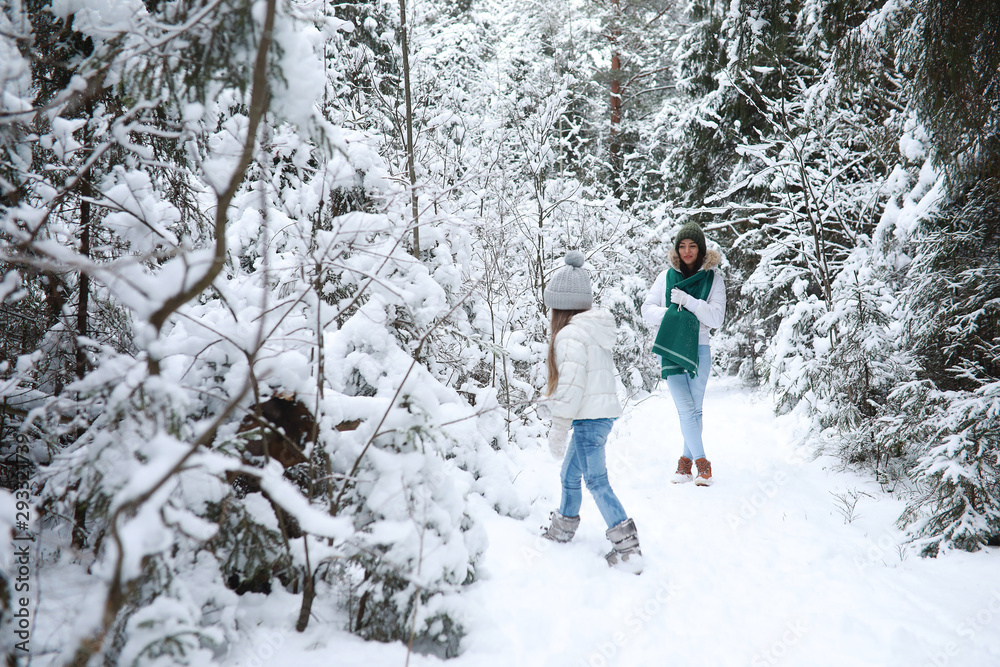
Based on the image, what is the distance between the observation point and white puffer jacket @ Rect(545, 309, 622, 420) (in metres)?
3.11

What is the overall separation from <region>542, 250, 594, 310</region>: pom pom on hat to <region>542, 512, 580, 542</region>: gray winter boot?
4.48ft

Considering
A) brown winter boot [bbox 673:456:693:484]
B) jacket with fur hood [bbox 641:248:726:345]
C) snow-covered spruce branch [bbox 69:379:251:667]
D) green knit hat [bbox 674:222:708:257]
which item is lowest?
brown winter boot [bbox 673:456:693:484]

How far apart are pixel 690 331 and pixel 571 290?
5.49 ft

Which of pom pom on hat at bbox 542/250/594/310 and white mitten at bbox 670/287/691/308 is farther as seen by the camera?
white mitten at bbox 670/287/691/308

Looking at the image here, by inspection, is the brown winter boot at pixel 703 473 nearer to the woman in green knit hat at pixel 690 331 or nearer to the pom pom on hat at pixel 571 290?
the woman in green knit hat at pixel 690 331

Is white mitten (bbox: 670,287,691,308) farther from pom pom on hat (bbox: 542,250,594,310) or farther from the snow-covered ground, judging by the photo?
the snow-covered ground

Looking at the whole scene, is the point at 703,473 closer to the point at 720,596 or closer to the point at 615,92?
the point at 720,596

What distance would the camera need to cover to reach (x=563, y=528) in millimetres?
3338

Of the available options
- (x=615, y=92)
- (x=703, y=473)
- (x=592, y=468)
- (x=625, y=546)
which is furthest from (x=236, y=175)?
(x=615, y=92)

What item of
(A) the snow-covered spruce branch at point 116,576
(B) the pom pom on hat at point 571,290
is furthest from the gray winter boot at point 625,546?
(A) the snow-covered spruce branch at point 116,576

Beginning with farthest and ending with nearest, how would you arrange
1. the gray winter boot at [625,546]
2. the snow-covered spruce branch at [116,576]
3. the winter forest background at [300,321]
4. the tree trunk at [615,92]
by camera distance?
the tree trunk at [615,92] < the gray winter boot at [625,546] < the winter forest background at [300,321] < the snow-covered spruce branch at [116,576]

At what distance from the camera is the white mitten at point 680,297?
4.45m

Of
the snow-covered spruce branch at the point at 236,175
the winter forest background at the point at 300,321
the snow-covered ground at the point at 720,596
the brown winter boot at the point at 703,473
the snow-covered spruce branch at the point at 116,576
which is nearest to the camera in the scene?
the snow-covered spruce branch at the point at 116,576

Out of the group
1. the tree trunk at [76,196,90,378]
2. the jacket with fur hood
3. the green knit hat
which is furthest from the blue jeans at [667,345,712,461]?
the tree trunk at [76,196,90,378]
